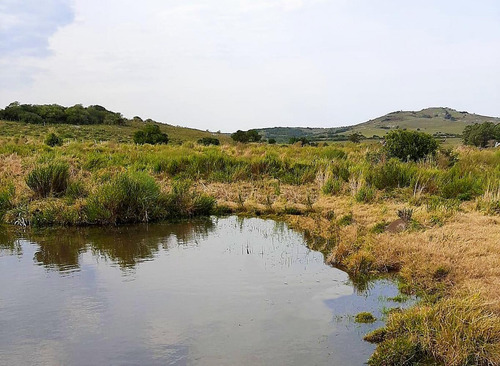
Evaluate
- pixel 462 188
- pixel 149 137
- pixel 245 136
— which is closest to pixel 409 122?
pixel 245 136

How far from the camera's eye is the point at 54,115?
57.2m

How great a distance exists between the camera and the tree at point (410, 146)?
18.0 m

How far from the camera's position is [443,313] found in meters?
5.06

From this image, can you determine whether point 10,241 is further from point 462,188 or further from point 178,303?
point 462,188

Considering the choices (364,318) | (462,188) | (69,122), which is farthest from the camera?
(69,122)

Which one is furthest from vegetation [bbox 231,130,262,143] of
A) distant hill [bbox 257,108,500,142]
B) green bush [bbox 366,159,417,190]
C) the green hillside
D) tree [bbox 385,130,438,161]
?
distant hill [bbox 257,108,500,142]

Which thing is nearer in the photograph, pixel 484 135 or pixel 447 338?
pixel 447 338

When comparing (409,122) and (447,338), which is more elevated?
(409,122)

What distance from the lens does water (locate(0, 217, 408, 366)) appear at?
5.02 m

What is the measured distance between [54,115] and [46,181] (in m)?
48.7

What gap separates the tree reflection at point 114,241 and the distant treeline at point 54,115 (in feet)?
157

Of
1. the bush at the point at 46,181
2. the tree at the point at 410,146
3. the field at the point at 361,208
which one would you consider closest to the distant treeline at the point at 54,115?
the field at the point at 361,208

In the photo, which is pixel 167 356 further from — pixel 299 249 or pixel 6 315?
pixel 299 249

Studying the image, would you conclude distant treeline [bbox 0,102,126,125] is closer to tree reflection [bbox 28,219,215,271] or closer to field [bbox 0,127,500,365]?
field [bbox 0,127,500,365]
